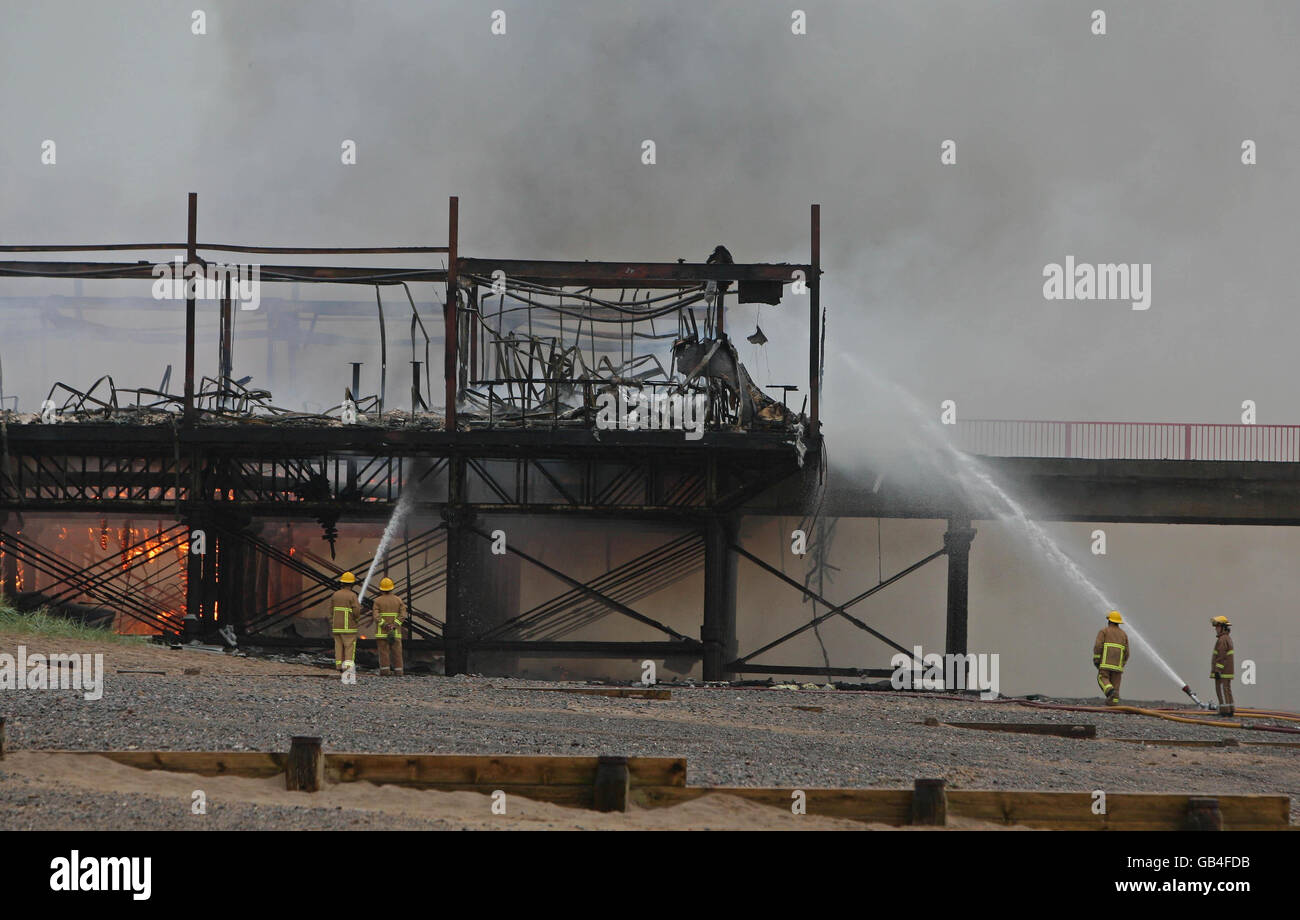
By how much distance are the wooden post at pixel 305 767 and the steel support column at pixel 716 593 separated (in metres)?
17.0

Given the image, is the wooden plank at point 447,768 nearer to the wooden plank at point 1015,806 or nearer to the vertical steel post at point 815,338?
the wooden plank at point 1015,806

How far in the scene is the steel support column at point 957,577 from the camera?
26359 mm

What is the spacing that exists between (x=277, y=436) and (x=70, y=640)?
5.79 metres

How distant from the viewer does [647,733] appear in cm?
1276

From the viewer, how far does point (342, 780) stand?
28.9ft

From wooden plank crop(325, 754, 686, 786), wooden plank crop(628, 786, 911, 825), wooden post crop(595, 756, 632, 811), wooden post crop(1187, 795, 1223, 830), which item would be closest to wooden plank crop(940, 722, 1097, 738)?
wooden post crop(1187, 795, 1223, 830)

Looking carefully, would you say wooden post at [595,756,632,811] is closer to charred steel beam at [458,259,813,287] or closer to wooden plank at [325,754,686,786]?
wooden plank at [325,754,686,786]

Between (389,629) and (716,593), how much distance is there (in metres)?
7.17

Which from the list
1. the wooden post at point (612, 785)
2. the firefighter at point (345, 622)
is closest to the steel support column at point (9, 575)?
the firefighter at point (345, 622)

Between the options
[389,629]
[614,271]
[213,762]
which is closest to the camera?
[213,762]

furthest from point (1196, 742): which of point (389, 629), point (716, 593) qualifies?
point (716, 593)

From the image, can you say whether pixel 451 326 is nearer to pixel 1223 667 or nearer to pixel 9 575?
pixel 9 575
